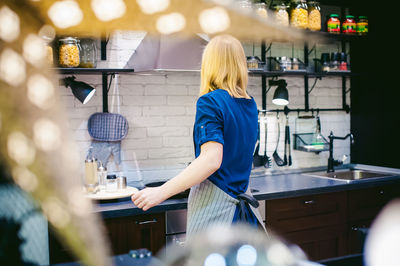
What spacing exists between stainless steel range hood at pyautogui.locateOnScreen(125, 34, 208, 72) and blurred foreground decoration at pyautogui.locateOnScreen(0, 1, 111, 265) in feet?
6.47

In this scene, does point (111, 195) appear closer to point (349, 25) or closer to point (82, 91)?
point (82, 91)

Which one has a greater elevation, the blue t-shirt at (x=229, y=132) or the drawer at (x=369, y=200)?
the blue t-shirt at (x=229, y=132)

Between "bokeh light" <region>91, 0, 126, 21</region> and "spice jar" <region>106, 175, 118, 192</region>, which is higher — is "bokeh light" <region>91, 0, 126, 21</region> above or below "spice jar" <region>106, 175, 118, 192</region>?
above

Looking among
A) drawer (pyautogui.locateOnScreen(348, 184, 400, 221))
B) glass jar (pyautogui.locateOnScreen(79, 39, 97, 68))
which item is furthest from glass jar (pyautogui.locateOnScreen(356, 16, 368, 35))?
glass jar (pyautogui.locateOnScreen(79, 39, 97, 68))

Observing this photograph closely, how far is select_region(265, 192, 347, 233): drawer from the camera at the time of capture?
277 cm

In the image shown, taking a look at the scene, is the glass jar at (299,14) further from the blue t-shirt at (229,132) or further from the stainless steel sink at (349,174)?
the blue t-shirt at (229,132)

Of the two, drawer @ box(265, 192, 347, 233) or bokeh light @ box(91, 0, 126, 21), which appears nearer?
bokeh light @ box(91, 0, 126, 21)

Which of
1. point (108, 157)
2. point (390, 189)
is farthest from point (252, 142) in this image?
point (390, 189)

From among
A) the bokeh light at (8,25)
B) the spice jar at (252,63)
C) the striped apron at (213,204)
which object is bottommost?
the striped apron at (213,204)

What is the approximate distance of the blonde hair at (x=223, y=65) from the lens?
1.50 metres

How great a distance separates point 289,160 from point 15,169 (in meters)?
3.15

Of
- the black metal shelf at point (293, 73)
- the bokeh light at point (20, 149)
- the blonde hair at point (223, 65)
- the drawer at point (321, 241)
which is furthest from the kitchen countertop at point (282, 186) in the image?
the bokeh light at point (20, 149)

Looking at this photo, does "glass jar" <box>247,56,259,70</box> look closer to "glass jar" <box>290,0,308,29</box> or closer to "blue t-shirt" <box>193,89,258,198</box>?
"glass jar" <box>290,0,308,29</box>

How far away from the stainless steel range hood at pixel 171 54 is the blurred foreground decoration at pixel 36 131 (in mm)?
1973
